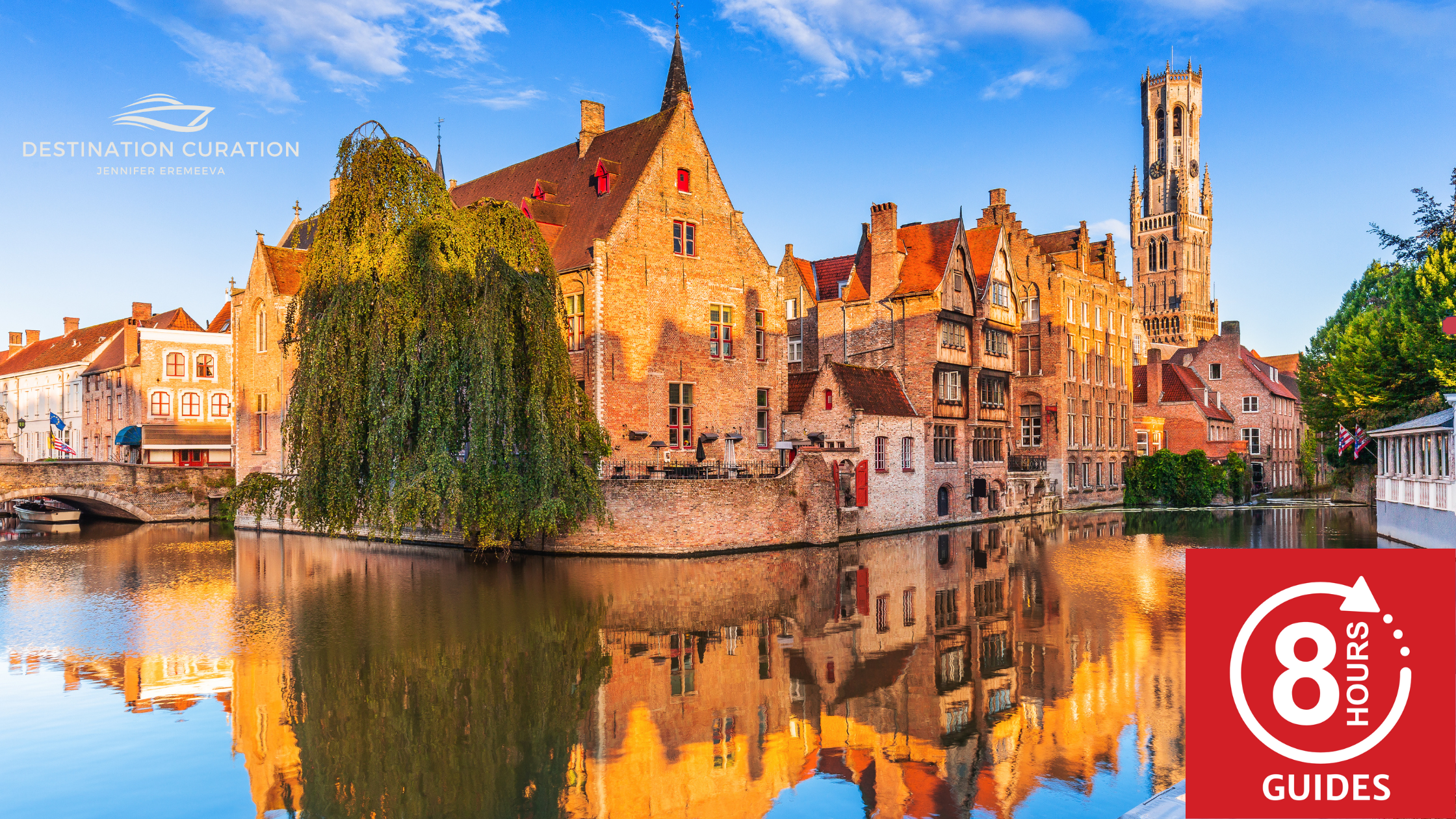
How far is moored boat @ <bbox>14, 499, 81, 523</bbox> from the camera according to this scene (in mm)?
45375

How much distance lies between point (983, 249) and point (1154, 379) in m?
24.9

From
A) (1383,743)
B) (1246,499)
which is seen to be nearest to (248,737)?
(1383,743)

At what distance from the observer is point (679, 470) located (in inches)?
1193

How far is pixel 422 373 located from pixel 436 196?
4.40 m

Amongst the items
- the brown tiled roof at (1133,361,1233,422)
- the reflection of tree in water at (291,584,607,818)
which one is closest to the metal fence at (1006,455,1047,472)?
the brown tiled roof at (1133,361,1233,422)

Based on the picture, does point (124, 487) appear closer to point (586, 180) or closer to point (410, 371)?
point (586, 180)

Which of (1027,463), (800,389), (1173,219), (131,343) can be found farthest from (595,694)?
(1173,219)

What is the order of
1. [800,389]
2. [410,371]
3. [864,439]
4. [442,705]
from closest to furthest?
[442,705] → [410,371] → [864,439] → [800,389]

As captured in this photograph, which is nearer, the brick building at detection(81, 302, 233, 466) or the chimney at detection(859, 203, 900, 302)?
the chimney at detection(859, 203, 900, 302)

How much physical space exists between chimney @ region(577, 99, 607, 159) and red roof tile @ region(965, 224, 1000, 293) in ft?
53.3

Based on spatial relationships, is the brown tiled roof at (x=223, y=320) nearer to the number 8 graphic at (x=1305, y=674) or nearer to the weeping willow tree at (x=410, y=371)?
the weeping willow tree at (x=410, y=371)

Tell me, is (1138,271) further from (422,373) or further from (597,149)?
(422,373)

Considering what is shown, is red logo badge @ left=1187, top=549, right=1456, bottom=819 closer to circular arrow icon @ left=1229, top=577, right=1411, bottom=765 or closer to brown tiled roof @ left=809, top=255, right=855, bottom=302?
circular arrow icon @ left=1229, top=577, right=1411, bottom=765

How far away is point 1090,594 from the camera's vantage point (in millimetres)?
20453
